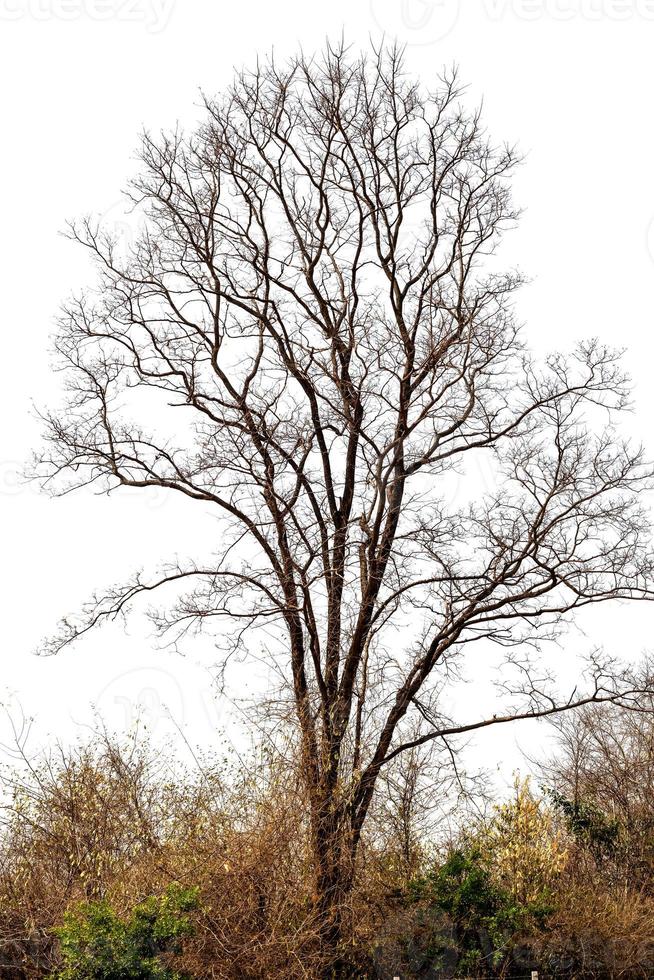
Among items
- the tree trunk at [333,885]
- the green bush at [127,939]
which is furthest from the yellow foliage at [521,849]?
the green bush at [127,939]

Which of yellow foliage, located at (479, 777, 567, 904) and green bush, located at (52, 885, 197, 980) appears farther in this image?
yellow foliage, located at (479, 777, 567, 904)

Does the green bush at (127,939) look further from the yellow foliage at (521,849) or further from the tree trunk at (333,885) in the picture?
the yellow foliage at (521,849)

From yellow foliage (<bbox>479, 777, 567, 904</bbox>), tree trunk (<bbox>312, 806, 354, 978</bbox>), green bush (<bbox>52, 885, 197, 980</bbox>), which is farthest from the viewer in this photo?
yellow foliage (<bbox>479, 777, 567, 904</bbox>)

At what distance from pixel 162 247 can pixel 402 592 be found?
5843 millimetres

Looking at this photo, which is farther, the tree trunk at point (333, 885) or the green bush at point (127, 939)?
the tree trunk at point (333, 885)

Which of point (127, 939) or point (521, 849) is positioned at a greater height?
point (521, 849)

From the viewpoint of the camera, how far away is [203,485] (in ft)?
49.2

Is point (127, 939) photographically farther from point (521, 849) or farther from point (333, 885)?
point (521, 849)

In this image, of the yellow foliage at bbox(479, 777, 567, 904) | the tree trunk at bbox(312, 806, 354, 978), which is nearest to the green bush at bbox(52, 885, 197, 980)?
the tree trunk at bbox(312, 806, 354, 978)

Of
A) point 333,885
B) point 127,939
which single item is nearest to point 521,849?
point 333,885

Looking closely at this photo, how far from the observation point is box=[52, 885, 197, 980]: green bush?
11.4 m

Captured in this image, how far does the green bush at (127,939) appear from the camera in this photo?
11.4 meters

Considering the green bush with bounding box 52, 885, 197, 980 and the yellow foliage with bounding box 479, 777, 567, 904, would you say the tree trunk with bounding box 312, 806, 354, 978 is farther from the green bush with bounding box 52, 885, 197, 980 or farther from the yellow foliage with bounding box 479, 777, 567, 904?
the yellow foliage with bounding box 479, 777, 567, 904

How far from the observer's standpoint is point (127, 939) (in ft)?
38.0
